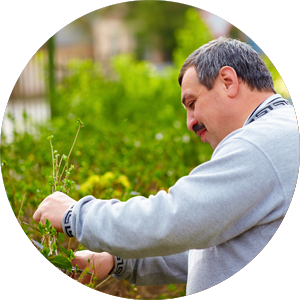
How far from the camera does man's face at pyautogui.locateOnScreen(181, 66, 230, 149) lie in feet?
4.72

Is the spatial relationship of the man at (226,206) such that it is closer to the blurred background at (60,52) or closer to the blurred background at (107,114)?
the blurred background at (107,114)

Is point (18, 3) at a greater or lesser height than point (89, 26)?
greater

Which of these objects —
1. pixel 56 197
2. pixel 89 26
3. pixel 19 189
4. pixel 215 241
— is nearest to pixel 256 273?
pixel 215 241

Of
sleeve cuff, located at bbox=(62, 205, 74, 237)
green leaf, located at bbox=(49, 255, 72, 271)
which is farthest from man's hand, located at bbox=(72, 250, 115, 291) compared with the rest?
sleeve cuff, located at bbox=(62, 205, 74, 237)

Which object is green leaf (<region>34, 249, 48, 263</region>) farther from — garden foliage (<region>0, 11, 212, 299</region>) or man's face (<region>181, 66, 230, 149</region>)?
man's face (<region>181, 66, 230, 149</region>)

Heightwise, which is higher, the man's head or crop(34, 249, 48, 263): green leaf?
the man's head

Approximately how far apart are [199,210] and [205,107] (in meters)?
0.49

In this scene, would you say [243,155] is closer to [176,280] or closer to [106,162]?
[176,280]

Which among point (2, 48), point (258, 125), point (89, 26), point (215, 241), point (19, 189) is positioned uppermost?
point (89, 26)

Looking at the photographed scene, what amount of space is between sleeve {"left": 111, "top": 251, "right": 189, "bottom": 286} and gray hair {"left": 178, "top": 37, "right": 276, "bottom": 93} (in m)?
0.80

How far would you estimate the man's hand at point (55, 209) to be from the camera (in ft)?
4.27

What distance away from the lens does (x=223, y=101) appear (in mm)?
Result: 1433

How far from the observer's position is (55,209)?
1326 mm

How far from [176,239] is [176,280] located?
0.75 metres
